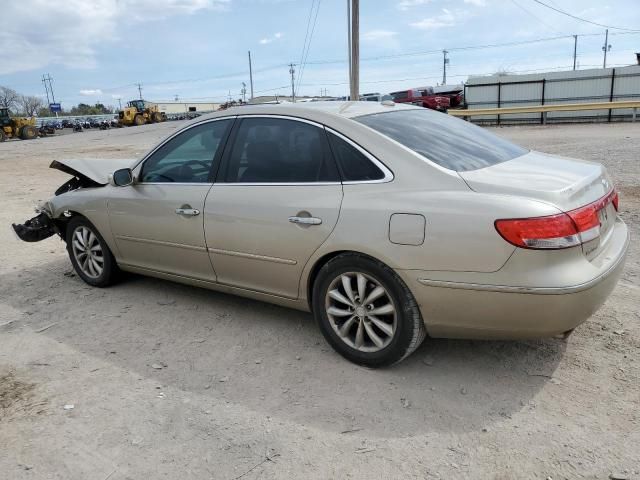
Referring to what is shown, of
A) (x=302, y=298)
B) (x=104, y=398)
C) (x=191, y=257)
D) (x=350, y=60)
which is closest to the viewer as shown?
(x=104, y=398)

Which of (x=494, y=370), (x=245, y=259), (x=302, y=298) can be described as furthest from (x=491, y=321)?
(x=245, y=259)

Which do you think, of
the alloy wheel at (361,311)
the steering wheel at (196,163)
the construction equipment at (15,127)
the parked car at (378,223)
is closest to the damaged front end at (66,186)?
the parked car at (378,223)

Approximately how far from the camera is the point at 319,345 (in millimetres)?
3609

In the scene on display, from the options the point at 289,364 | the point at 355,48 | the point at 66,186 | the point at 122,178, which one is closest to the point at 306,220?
the point at 289,364

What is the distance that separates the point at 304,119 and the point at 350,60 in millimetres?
15739

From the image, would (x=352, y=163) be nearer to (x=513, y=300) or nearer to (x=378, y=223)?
(x=378, y=223)

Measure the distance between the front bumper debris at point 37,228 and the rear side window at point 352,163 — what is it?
3548 mm

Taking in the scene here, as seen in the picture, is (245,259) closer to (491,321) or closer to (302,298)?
(302,298)

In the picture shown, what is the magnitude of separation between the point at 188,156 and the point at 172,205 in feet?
1.40

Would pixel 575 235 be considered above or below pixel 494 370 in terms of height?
above

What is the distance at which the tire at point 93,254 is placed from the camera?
4.81 meters

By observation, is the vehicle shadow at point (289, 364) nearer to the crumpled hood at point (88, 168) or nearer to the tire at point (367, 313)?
the tire at point (367, 313)

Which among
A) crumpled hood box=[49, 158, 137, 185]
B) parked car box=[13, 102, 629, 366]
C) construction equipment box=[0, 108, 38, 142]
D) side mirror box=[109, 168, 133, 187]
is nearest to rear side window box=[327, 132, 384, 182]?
parked car box=[13, 102, 629, 366]

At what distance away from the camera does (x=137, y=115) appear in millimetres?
53188
